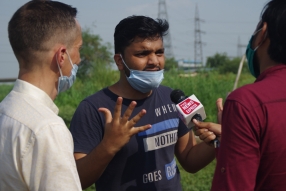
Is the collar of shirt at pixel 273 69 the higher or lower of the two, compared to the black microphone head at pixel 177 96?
higher

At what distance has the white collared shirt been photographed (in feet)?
6.09

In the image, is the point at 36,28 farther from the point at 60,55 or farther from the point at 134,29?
the point at 134,29

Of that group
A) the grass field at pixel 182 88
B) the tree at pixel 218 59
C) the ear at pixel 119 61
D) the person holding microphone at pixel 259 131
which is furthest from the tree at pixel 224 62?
the person holding microphone at pixel 259 131

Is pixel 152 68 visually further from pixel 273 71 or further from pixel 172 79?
pixel 172 79

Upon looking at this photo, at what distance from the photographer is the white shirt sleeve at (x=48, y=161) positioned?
1.86 meters

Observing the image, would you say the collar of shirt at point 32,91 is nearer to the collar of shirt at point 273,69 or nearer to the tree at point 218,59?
the collar of shirt at point 273,69

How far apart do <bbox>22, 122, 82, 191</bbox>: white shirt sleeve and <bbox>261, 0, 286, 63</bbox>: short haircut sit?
0.97 meters

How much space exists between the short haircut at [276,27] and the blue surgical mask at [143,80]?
1279mm

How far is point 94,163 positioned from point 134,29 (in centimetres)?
101

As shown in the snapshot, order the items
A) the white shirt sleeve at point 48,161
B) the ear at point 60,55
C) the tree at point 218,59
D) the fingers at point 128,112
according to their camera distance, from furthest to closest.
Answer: the tree at point 218,59
the fingers at point 128,112
the ear at point 60,55
the white shirt sleeve at point 48,161

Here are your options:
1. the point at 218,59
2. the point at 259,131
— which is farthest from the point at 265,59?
the point at 218,59

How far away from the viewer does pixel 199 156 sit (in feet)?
10.7

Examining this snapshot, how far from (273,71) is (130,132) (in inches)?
35.0

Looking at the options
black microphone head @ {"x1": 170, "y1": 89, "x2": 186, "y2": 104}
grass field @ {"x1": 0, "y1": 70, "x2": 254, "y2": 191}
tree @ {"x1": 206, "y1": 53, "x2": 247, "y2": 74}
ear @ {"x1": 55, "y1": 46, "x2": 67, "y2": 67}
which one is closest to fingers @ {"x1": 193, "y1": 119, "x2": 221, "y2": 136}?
black microphone head @ {"x1": 170, "y1": 89, "x2": 186, "y2": 104}
